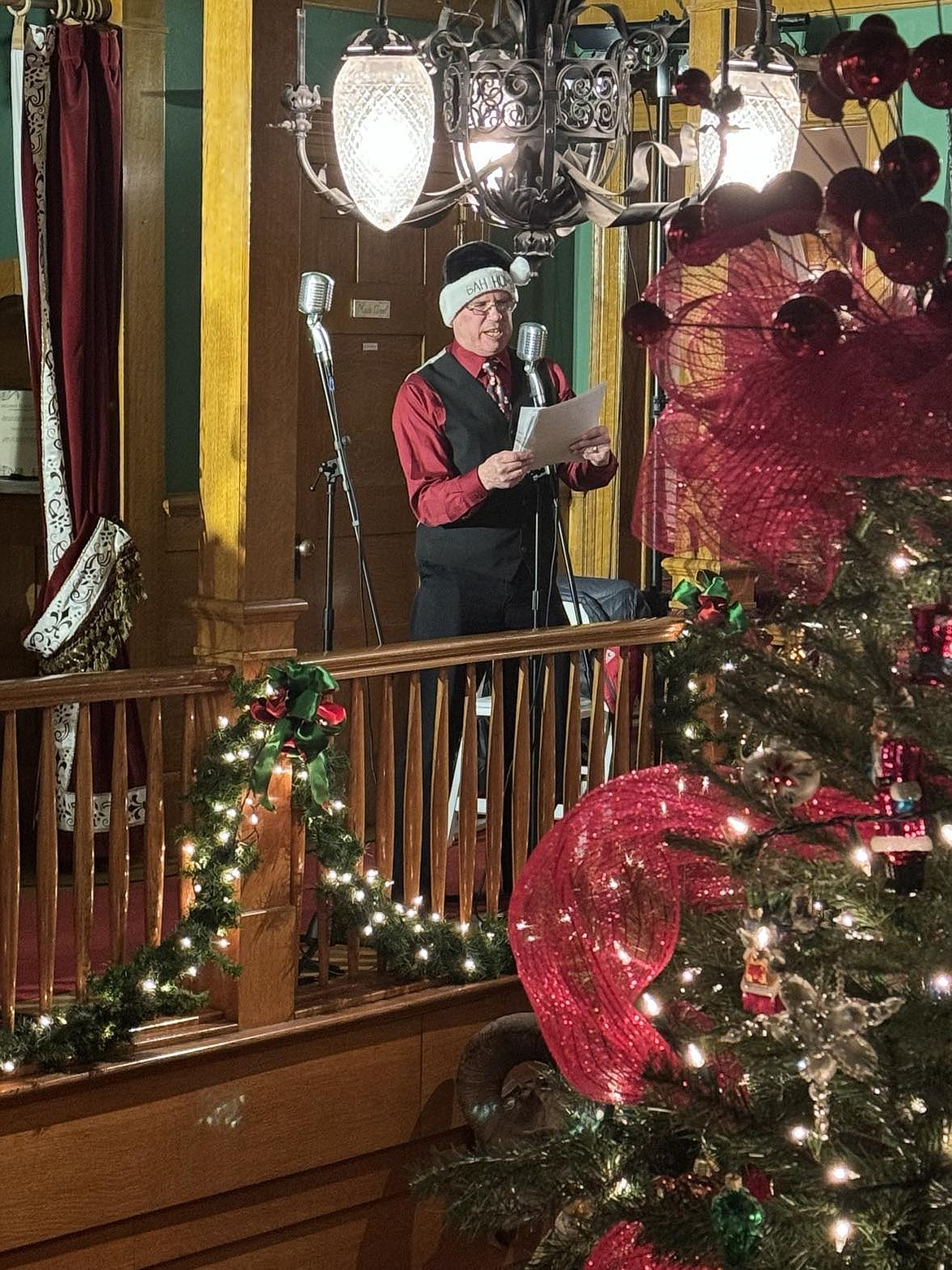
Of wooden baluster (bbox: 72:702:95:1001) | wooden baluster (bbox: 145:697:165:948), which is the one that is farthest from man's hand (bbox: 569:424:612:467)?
wooden baluster (bbox: 72:702:95:1001)

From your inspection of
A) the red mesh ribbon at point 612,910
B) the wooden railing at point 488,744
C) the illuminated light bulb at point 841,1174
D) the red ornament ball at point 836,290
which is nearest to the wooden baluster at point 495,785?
the wooden railing at point 488,744

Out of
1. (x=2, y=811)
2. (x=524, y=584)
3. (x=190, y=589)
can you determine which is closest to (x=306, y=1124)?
(x=2, y=811)

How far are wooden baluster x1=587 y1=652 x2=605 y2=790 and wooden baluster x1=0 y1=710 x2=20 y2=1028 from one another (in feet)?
4.63

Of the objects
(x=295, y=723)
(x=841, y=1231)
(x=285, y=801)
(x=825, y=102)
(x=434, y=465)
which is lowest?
(x=841, y=1231)

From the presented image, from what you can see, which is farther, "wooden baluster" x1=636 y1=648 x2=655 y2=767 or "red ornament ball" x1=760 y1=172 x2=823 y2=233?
"wooden baluster" x1=636 y1=648 x2=655 y2=767

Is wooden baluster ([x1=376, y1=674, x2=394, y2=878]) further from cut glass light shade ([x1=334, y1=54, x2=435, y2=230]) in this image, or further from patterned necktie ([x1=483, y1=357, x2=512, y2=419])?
cut glass light shade ([x1=334, y1=54, x2=435, y2=230])

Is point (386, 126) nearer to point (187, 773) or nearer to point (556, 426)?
point (556, 426)

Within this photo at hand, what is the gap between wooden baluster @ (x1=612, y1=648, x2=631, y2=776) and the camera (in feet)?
14.8

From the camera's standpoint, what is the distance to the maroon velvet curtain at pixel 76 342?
186 inches

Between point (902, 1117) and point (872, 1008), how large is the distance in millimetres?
171

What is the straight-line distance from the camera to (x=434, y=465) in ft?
14.8

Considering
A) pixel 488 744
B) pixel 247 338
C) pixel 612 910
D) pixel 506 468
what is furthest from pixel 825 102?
pixel 488 744

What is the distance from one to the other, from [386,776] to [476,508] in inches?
29.7

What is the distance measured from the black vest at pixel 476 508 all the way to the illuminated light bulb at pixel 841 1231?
243cm
